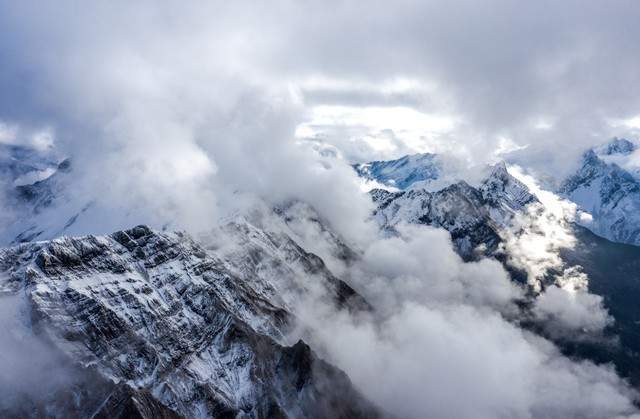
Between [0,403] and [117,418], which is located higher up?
[117,418]

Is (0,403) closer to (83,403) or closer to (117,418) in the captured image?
(83,403)

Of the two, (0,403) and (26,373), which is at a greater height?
(26,373)

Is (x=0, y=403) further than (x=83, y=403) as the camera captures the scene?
No

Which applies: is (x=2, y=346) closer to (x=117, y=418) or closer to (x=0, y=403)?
(x=0, y=403)

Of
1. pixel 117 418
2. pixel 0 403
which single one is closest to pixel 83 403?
pixel 117 418

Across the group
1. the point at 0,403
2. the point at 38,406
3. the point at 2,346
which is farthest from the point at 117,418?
the point at 2,346

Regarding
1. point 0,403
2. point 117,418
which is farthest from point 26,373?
point 117,418

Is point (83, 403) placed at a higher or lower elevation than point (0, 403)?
higher

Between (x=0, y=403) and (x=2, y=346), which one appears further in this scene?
(x=2, y=346)
